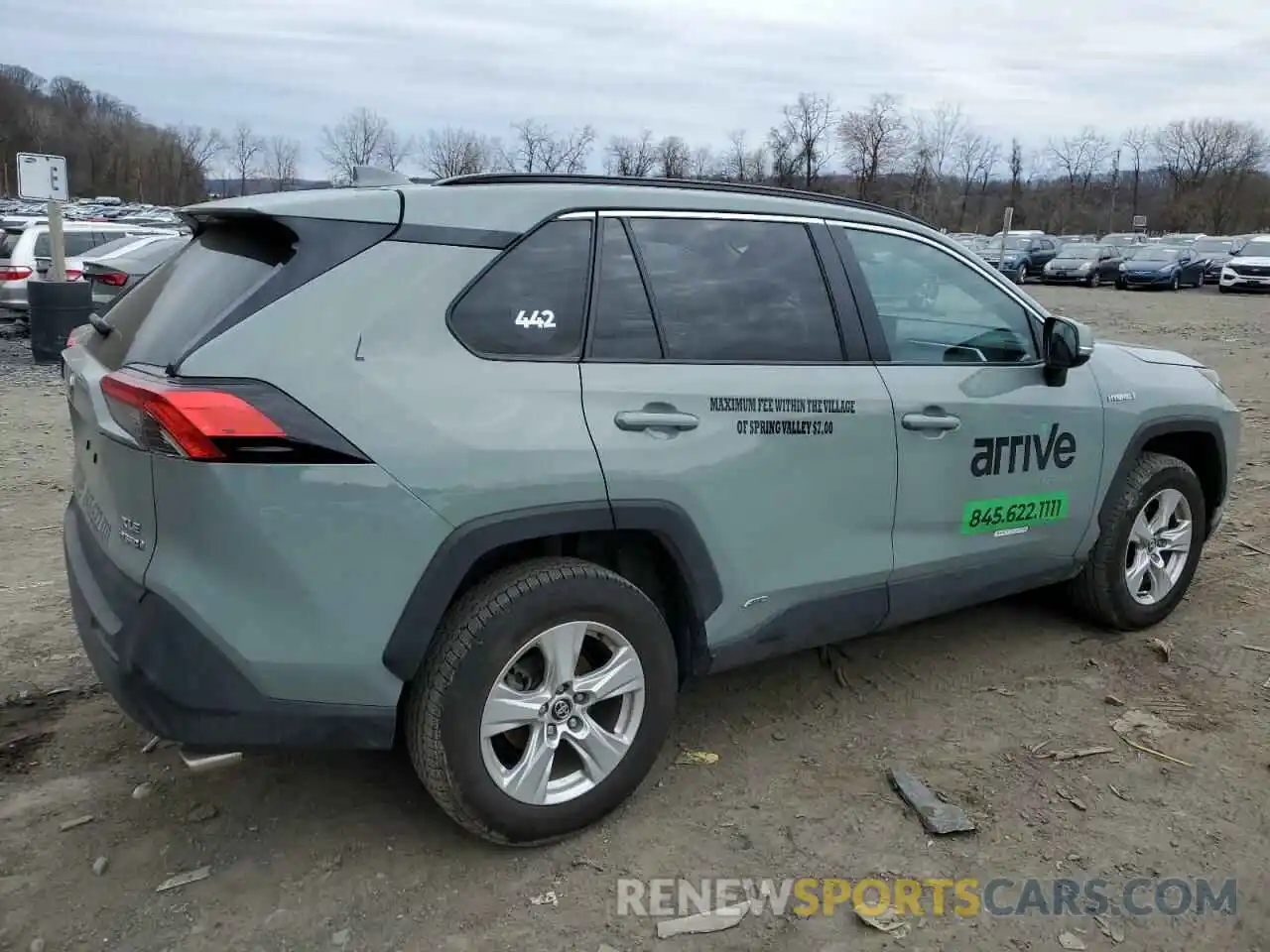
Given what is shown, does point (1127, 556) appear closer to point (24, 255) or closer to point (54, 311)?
point (54, 311)

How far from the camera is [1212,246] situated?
37531 millimetres

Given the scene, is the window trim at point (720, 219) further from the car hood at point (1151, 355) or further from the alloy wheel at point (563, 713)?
the car hood at point (1151, 355)

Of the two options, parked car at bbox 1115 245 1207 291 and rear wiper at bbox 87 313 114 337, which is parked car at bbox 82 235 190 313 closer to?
rear wiper at bbox 87 313 114 337

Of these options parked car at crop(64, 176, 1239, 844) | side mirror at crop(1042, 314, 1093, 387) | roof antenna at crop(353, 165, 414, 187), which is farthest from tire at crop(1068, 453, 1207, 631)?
roof antenna at crop(353, 165, 414, 187)

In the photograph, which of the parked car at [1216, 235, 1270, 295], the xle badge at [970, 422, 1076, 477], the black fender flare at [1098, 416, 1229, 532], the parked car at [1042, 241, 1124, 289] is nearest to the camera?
the xle badge at [970, 422, 1076, 477]

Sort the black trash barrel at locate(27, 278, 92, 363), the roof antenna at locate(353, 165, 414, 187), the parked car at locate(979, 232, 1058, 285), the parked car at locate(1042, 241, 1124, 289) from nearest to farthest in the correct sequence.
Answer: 1. the roof antenna at locate(353, 165, 414, 187)
2. the black trash barrel at locate(27, 278, 92, 363)
3. the parked car at locate(1042, 241, 1124, 289)
4. the parked car at locate(979, 232, 1058, 285)

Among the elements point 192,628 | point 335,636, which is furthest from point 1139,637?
point 192,628

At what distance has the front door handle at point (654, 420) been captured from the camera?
2.81 metres

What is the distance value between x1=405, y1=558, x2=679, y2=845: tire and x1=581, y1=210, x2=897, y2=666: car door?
0.25 metres

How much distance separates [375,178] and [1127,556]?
136 inches

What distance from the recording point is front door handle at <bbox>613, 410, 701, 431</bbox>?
2812 millimetres

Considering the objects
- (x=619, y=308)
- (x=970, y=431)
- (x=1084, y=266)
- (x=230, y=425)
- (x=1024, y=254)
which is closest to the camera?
(x=230, y=425)

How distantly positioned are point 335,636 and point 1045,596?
3516mm

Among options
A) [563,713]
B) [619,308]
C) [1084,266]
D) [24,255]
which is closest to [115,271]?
[24,255]
